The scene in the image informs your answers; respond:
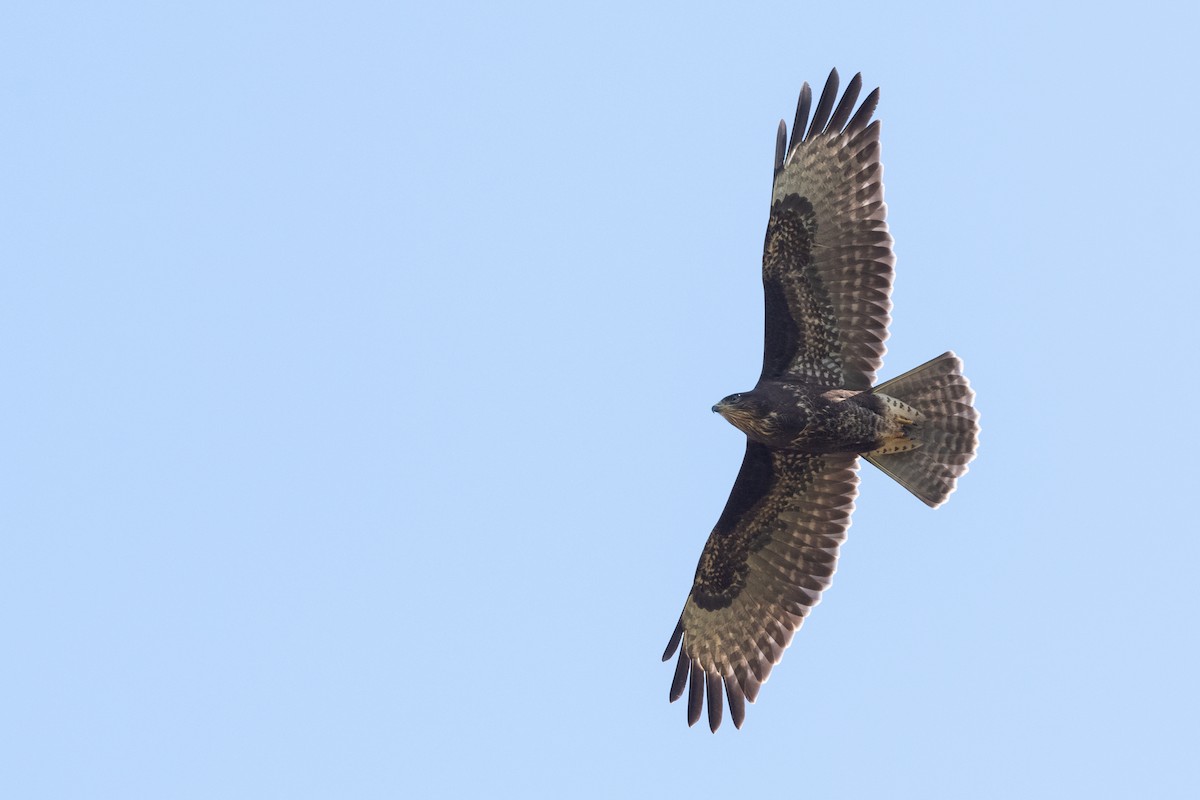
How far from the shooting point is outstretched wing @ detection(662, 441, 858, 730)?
13523 millimetres

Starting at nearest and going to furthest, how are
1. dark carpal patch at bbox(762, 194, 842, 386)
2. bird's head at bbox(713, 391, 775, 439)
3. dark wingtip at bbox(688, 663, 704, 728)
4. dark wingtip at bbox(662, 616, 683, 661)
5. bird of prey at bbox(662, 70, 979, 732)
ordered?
bird's head at bbox(713, 391, 775, 439) → bird of prey at bbox(662, 70, 979, 732) → dark carpal patch at bbox(762, 194, 842, 386) → dark wingtip at bbox(688, 663, 704, 728) → dark wingtip at bbox(662, 616, 683, 661)

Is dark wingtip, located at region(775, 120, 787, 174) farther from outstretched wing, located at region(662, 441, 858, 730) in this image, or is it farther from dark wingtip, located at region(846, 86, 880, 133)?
outstretched wing, located at region(662, 441, 858, 730)

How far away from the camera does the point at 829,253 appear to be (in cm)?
1298

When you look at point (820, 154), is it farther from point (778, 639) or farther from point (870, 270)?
point (778, 639)

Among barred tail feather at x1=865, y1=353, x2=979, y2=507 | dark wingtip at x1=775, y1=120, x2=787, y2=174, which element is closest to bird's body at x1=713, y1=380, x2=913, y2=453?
barred tail feather at x1=865, y1=353, x2=979, y2=507

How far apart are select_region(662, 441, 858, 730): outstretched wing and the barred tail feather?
677 millimetres

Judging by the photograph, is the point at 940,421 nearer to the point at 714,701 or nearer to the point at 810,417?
the point at 810,417

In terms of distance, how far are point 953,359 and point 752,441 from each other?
1.71 metres

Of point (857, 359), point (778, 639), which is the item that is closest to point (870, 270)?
point (857, 359)

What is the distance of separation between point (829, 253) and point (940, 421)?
1502mm

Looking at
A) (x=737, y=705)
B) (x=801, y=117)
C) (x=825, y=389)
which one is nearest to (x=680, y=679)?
(x=737, y=705)

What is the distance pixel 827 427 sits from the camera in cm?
1278

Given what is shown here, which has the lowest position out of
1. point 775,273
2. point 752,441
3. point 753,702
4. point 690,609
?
point 753,702

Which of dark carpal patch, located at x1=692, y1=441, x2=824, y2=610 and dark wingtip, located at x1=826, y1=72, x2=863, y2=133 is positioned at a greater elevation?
dark wingtip, located at x1=826, y1=72, x2=863, y2=133
